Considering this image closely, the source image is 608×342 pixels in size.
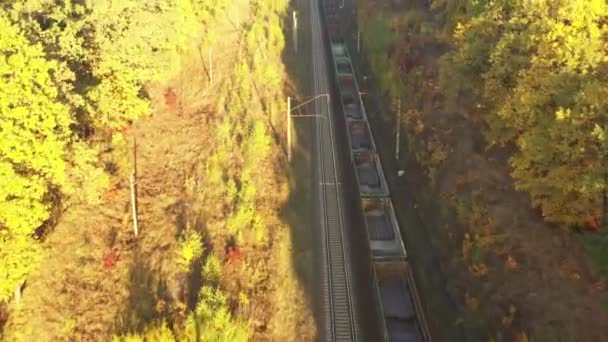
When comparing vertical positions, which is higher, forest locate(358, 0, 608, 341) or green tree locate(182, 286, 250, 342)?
forest locate(358, 0, 608, 341)

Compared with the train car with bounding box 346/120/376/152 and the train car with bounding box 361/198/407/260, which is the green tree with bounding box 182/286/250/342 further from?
the train car with bounding box 346/120/376/152

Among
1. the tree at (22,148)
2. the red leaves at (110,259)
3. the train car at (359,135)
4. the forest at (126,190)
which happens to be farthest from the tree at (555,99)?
the tree at (22,148)

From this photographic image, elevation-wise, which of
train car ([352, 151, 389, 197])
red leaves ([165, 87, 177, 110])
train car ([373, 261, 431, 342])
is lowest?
train car ([373, 261, 431, 342])

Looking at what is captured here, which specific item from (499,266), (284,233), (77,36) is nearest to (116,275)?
(284,233)

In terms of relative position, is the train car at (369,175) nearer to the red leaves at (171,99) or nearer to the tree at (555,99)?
the tree at (555,99)

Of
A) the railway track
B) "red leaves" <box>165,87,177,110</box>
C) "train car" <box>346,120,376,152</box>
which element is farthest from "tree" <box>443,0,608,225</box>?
"red leaves" <box>165,87,177,110</box>
